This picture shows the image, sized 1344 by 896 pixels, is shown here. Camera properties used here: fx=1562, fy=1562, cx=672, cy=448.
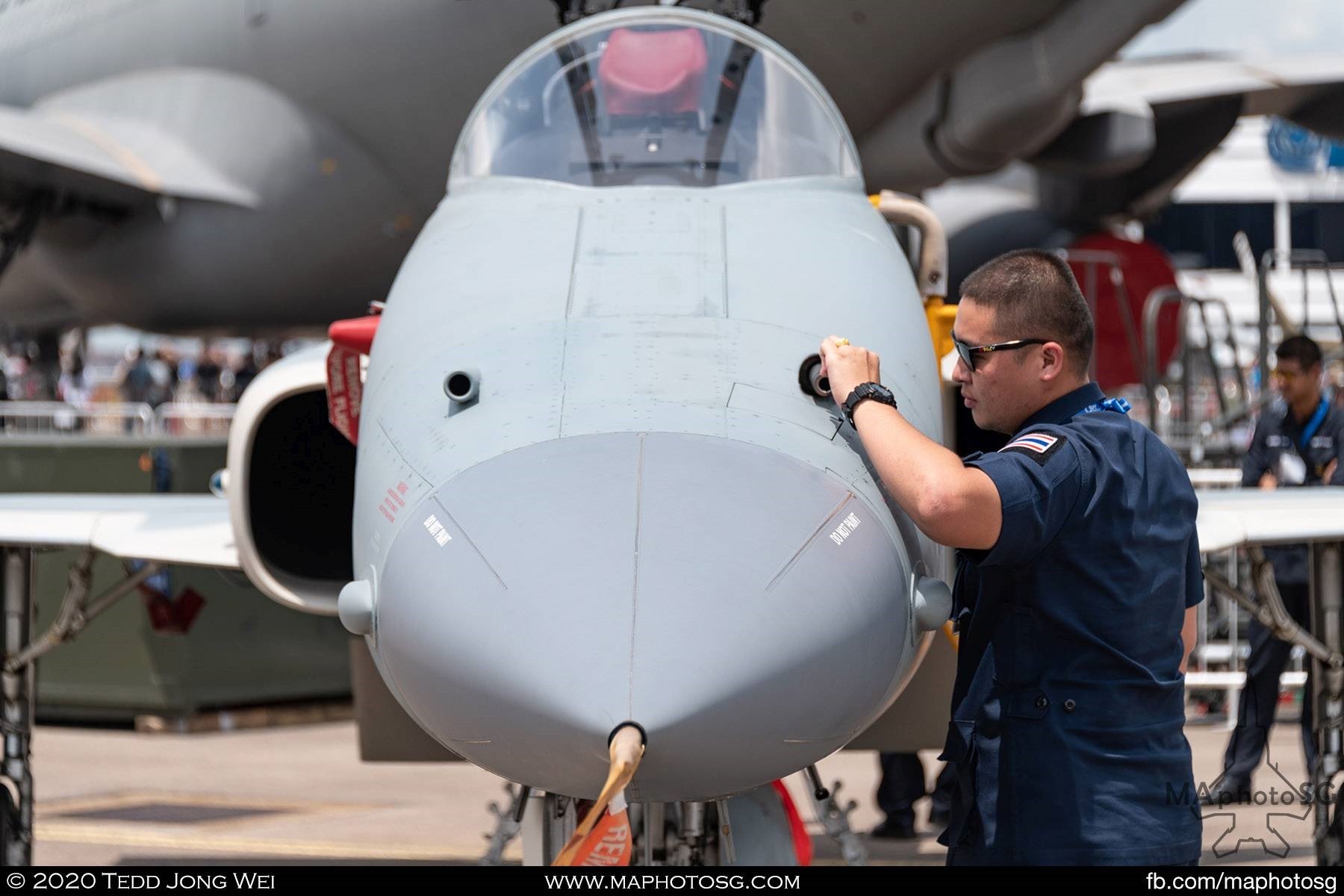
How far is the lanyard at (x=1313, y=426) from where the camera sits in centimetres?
845

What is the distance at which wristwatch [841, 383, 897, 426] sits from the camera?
2.84 m

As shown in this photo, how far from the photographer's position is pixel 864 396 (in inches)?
112

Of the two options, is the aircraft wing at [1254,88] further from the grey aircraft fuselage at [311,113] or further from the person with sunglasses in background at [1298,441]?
the person with sunglasses in background at [1298,441]

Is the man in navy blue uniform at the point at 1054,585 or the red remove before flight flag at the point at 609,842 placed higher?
the man in navy blue uniform at the point at 1054,585

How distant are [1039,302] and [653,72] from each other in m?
1.99

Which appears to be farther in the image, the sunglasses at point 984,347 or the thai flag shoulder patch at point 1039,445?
the sunglasses at point 984,347

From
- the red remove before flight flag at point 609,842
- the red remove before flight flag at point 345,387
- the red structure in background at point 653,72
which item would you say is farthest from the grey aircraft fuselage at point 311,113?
the red remove before flight flag at point 609,842

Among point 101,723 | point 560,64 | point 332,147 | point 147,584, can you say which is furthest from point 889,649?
point 332,147

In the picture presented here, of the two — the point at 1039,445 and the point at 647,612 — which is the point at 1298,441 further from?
the point at 647,612

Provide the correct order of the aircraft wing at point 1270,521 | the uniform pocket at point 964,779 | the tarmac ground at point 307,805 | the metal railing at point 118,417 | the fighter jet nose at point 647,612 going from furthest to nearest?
the metal railing at point 118,417 < the tarmac ground at point 307,805 < the aircraft wing at point 1270,521 < the uniform pocket at point 964,779 < the fighter jet nose at point 647,612

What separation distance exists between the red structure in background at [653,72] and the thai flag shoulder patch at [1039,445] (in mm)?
2019

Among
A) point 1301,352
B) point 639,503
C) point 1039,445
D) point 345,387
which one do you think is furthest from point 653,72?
point 1301,352

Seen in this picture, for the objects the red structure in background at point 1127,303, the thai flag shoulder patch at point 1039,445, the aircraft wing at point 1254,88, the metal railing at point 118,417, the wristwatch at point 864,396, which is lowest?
the metal railing at point 118,417

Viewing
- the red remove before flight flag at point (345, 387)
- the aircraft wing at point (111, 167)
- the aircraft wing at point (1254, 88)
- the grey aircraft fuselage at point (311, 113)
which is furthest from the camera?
the aircraft wing at point (1254, 88)
